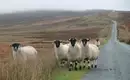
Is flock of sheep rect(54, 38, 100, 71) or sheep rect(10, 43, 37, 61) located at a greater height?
sheep rect(10, 43, 37, 61)

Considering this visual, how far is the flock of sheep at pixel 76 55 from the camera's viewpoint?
81.0ft

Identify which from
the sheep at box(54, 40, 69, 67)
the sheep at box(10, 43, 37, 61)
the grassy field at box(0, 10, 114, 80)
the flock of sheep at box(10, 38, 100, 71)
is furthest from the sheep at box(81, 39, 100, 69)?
the sheep at box(10, 43, 37, 61)

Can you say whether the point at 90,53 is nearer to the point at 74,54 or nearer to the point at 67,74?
the point at 74,54

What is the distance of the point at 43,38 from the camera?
116ft

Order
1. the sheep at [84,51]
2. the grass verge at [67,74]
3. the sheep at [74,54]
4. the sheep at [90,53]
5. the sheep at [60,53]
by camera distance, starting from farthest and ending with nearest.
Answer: the sheep at [90,53] → the sheep at [84,51] → the sheep at [60,53] → the sheep at [74,54] → the grass verge at [67,74]

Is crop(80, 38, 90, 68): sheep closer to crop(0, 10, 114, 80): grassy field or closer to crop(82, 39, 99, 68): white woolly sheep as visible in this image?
crop(82, 39, 99, 68): white woolly sheep

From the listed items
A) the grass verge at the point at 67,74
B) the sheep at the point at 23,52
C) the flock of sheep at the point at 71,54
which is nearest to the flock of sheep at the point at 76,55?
the flock of sheep at the point at 71,54

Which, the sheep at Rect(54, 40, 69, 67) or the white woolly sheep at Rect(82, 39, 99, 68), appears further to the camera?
the white woolly sheep at Rect(82, 39, 99, 68)

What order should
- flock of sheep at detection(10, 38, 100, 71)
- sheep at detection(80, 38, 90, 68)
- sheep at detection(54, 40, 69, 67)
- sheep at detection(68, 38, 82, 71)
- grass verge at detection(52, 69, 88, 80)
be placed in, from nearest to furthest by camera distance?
1. grass verge at detection(52, 69, 88, 80)
2. flock of sheep at detection(10, 38, 100, 71)
3. sheep at detection(68, 38, 82, 71)
4. sheep at detection(54, 40, 69, 67)
5. sheep at detection(80, 38, 90, 68)

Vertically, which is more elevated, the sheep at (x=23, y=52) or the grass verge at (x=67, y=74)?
the sheep at (x=23, y=52)

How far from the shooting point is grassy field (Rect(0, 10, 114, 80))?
15891 millimetres

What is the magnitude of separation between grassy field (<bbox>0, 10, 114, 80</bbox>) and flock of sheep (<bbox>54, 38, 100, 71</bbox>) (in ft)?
1.93

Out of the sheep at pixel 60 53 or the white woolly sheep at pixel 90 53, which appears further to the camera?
the white woolly sheep at pixel 90 53

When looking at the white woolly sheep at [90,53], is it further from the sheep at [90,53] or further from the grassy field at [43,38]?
the grassy field at [43,38]
